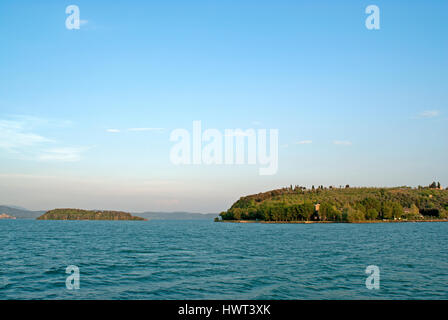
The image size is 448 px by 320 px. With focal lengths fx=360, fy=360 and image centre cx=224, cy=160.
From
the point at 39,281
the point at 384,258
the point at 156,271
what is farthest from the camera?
the point at 384,258

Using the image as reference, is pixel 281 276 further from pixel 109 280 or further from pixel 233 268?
pixel 109 280

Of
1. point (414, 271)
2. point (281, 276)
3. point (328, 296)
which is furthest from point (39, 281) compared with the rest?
point (414, 271)

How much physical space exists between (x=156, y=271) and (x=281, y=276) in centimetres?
1366
